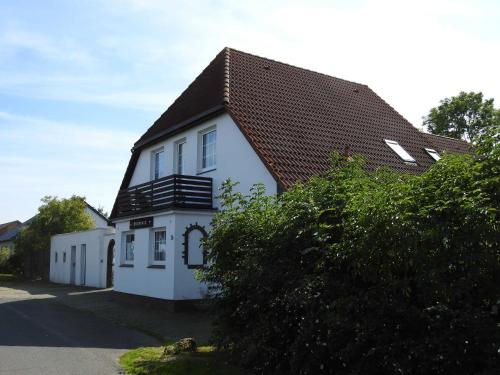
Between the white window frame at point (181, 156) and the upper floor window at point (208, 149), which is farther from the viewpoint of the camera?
the white window frame at point (181, 156)

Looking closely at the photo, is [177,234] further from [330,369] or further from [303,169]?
[330,369]

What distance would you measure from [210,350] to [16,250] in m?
31.5

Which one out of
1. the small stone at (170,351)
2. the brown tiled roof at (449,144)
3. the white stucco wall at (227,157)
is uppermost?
the brown tiled roof at (449,144)

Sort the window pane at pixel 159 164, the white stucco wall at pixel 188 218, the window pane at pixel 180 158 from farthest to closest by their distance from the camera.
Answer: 1. the window pane at pixel 159 164
2. the window pane at pixel 180 158
3. the white stucco wall at pixel 188 218

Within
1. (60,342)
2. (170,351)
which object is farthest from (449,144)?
(60,342)

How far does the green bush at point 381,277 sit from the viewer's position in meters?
4.46

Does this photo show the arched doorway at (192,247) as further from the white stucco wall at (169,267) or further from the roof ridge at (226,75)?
the roof ridge at (226,75)

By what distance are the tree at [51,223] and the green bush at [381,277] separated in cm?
2949

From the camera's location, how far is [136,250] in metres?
19.0

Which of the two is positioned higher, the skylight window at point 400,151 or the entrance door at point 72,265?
the skylight window at point 400,151

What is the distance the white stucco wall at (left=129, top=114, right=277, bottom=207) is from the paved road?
531 centimetres

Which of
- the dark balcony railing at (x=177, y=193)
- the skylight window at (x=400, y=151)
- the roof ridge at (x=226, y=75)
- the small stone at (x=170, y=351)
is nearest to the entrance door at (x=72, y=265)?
the dark balcony railing at (x=177, y=193)

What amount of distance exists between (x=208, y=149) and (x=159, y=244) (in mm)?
3510

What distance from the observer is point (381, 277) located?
525 cm
